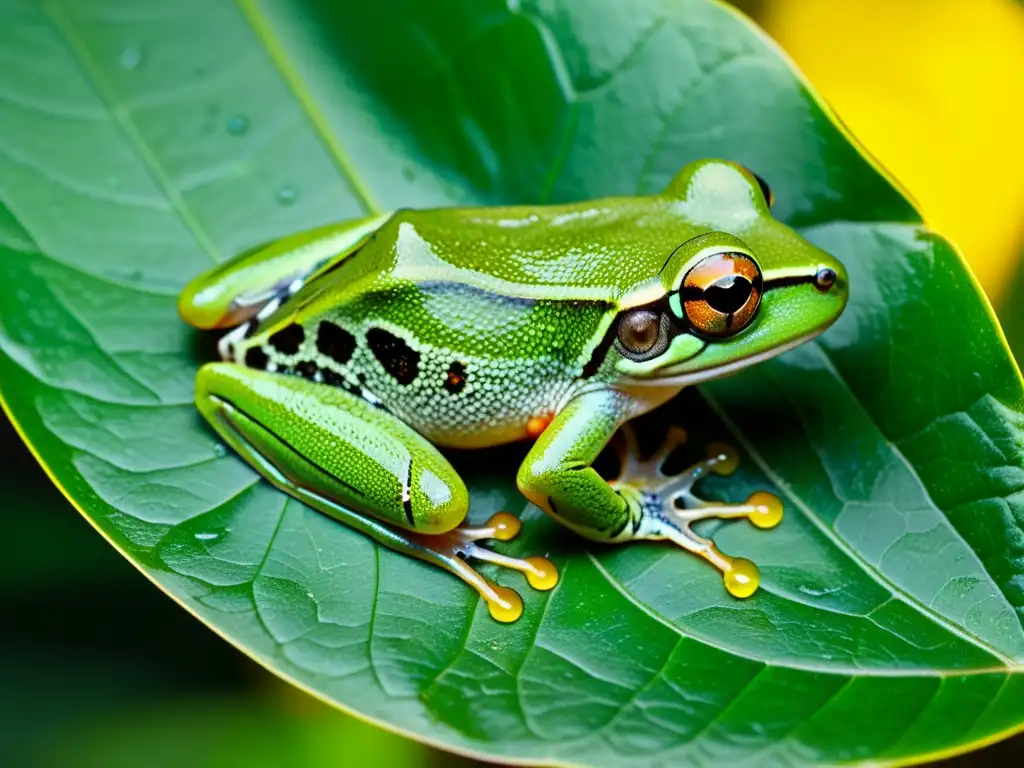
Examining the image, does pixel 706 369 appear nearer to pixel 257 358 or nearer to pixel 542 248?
pixel 542 248

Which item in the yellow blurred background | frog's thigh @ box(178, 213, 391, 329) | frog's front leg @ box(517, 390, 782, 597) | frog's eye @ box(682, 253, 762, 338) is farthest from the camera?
the yellow blurred background

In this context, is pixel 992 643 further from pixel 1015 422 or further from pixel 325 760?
pixel 325 760

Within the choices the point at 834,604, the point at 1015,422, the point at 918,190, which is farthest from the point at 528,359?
the point at 918,190

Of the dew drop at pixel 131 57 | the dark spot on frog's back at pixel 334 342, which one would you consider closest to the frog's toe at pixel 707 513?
the dark spot on frog's back at pixel 334 342

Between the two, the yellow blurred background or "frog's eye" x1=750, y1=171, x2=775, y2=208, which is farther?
the yellow blurred background

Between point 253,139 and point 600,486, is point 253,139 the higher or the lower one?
the higher one

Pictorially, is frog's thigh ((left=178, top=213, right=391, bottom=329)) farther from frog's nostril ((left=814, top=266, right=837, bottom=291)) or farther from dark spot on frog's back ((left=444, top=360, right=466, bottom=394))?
frog's nostril ((left=814, top=266, right=837, bottom=291))

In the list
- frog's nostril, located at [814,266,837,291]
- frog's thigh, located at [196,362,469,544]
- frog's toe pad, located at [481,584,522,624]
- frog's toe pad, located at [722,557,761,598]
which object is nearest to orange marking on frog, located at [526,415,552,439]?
frog's thigh, located at [196,362,469,544]

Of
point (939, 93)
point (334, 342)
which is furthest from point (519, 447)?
point (939, 93)
